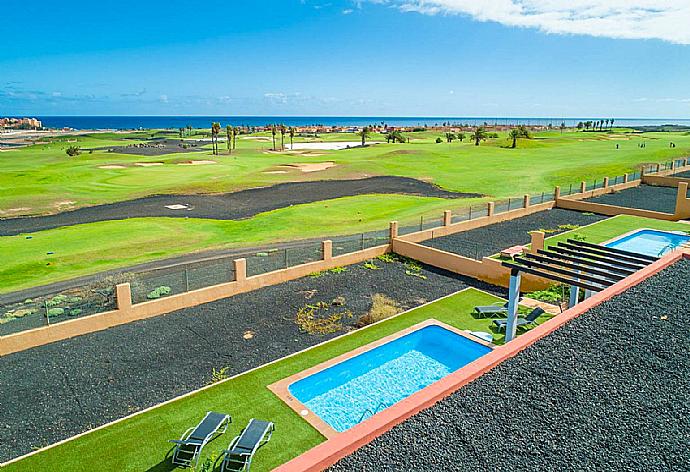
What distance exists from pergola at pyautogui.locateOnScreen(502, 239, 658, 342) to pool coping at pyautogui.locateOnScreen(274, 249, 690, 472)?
2.30 m

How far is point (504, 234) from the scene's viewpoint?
29.0 m

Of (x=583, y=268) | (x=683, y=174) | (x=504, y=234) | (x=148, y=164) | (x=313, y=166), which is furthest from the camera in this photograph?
(x=148, y=164)

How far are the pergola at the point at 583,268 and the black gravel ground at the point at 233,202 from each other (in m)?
27.4

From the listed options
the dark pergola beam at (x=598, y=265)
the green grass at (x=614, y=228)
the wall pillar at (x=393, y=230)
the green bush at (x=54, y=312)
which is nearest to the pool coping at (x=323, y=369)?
the dark pergola beam at (x=598, y=265)

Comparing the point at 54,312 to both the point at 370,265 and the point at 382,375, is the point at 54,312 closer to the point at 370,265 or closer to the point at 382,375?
the point at 382,375

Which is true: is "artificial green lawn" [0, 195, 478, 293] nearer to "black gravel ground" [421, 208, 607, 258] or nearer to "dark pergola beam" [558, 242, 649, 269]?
"black gravel ground" [421, 208, 607, 258]

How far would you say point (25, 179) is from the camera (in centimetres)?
5741

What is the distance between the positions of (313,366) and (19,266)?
19.3 metres

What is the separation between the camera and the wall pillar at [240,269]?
1945cm

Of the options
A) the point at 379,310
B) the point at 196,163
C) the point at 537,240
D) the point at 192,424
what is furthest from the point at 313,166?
the point at 192,424

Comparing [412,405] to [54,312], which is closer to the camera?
[412,405]

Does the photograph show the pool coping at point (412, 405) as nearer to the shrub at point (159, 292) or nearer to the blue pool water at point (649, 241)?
the shrub at point (159, 292)

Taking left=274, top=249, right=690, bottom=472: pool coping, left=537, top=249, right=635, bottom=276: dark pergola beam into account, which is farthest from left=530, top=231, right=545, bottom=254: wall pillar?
left=274, top=249, right=690, bottom=472: pool coping

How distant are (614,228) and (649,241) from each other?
270cm
